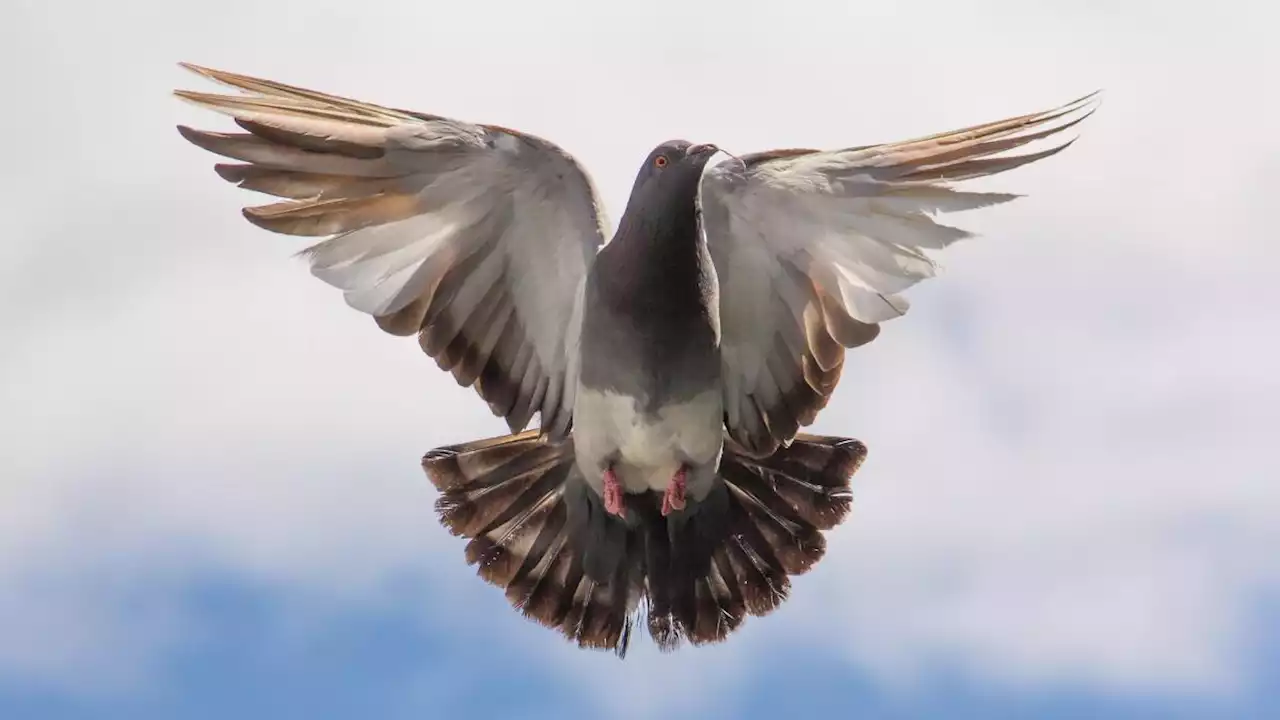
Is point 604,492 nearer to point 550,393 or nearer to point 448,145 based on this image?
point 550,393

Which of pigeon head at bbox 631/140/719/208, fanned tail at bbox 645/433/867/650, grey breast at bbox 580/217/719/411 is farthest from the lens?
fanned tail at bbox 645/433/867/650

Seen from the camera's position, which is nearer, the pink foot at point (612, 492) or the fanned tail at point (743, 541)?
the pink foot at point (612, 492)

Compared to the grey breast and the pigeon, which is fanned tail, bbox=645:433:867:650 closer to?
the pigeon

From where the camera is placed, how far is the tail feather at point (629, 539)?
9.31 m

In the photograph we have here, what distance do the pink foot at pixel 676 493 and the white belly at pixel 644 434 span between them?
0.14 feet

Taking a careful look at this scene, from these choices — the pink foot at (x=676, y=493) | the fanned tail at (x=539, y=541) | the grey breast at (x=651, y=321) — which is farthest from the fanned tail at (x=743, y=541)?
the grey breast at (x=651, y=321)

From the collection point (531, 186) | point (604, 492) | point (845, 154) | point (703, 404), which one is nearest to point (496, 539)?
point (604, 492)

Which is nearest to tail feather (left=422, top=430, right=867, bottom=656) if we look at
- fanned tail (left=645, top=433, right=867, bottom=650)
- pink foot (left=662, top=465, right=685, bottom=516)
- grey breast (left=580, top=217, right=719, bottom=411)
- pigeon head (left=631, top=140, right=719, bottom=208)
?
fanned tail (left=645, top=433, right=867, bottom=650)

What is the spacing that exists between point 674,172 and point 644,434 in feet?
4.58

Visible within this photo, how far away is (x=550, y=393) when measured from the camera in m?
9.07

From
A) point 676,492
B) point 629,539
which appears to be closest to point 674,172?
point 676,492

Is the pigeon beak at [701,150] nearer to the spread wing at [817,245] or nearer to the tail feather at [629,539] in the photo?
the spread wing at [817,245]

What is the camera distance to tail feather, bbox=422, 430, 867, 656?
30.6 ft

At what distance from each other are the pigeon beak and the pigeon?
0.02 metres
